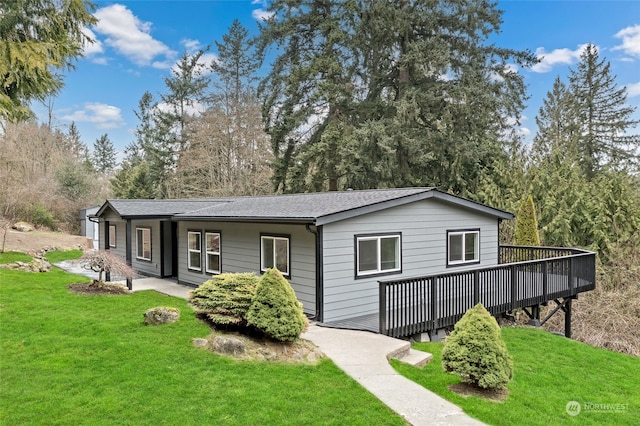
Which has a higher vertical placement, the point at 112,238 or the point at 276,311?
the point at 112,238

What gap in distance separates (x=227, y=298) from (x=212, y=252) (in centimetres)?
515

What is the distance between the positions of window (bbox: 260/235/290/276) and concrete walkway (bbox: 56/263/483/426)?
1893 mm

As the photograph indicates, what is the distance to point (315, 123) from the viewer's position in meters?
22.1

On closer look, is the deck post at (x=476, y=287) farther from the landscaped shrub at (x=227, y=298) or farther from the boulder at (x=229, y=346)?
the boulder at (x=229, y=346)

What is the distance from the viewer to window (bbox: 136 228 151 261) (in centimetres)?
1480

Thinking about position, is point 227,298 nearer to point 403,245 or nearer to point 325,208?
point 325,208

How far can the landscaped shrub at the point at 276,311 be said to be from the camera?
6.34 m

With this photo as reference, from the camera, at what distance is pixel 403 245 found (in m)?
9.69

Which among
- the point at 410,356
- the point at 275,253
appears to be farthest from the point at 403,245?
the point at 410,356

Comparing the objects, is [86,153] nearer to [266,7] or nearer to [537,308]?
[266,7]

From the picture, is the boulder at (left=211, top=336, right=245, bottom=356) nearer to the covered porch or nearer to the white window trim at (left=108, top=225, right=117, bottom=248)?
the covered porch

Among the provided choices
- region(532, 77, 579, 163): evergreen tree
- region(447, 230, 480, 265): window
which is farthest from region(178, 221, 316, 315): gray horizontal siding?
region(532, 77, 579, 163): evergreen tree

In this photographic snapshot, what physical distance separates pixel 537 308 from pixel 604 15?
1342 centimetres

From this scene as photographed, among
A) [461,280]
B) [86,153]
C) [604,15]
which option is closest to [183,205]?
[461,280]
